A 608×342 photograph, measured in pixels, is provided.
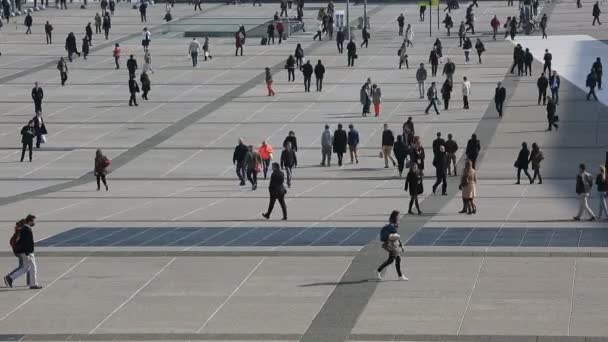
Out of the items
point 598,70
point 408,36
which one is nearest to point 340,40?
point 408,36

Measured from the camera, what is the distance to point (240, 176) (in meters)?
37.8

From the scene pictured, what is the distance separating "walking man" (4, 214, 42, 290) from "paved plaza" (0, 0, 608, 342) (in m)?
0.24

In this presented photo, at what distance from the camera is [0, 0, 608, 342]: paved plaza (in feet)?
71.8

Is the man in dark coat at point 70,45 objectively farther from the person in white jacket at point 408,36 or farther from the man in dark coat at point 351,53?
the person in white jacket at point 408,36

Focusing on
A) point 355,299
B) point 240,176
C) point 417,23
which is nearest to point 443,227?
point 355,299

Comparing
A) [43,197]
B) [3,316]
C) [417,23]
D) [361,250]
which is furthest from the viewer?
[417,23]

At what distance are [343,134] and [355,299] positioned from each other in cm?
1803

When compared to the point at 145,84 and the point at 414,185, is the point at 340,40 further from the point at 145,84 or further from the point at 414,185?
the point at 414,185

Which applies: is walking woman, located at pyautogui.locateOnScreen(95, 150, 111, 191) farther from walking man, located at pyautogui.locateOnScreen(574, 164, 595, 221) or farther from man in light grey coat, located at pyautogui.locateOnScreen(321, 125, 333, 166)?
walking man, located at pyautogui.locateOnScreen(574, 164, 595, 221)

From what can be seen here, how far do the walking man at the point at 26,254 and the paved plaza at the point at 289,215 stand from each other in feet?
0.78

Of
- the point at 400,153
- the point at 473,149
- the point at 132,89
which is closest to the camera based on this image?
the point at 473,149

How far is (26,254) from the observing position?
77.9 ft

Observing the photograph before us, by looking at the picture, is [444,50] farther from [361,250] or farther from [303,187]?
[361,250]

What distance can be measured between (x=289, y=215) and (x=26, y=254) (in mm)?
9009
